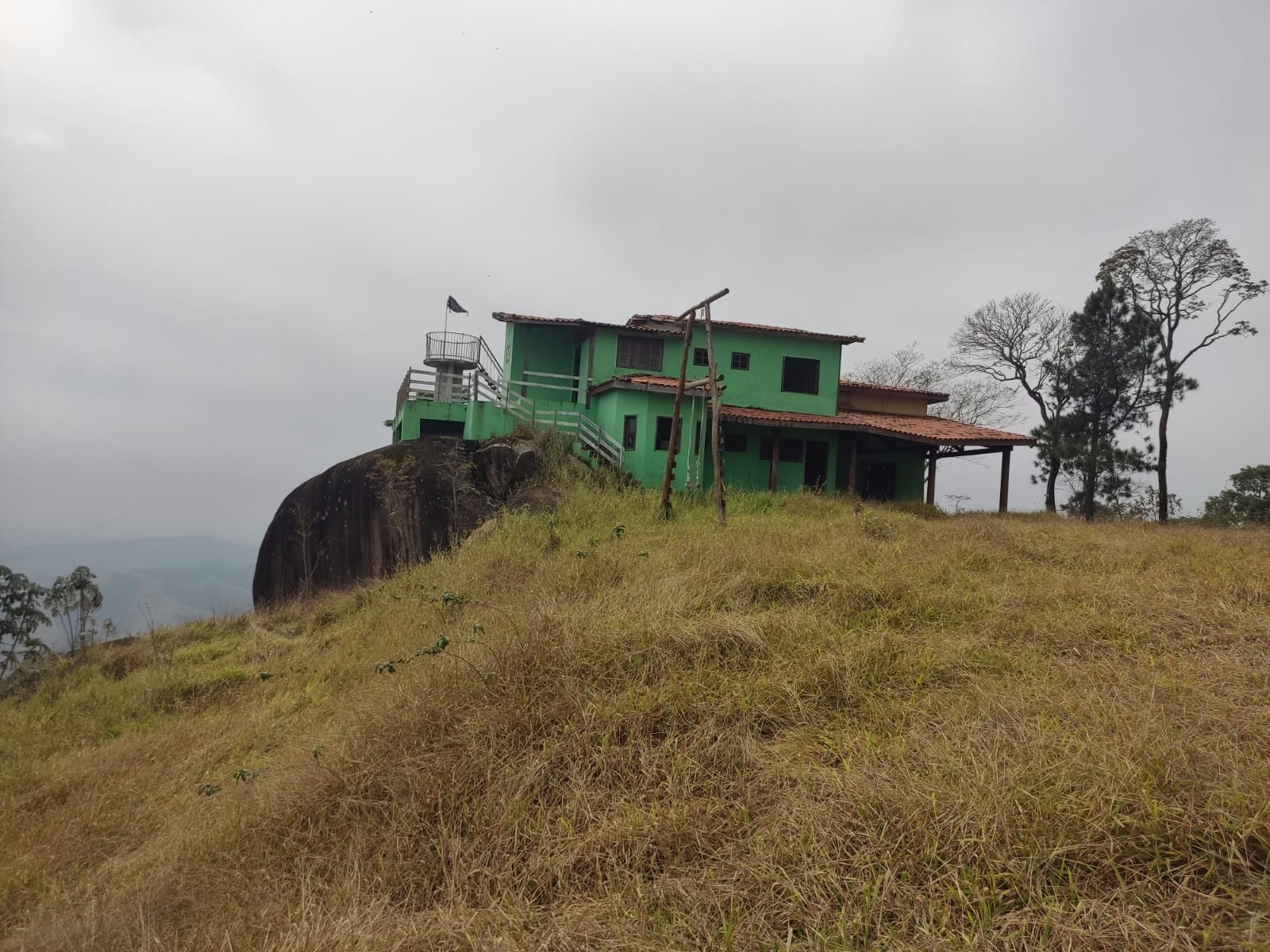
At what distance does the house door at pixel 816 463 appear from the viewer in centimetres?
2161

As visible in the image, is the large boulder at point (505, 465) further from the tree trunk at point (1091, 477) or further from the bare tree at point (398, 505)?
the tree trunk at point (1091, 477)

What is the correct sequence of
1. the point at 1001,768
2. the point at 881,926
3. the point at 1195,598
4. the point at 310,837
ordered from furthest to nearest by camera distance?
the point at 1195,598 < the point at 310,837 < the point at 1001,768 < the point at 881,926

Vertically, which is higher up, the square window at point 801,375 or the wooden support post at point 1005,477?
the square window at point 801,375

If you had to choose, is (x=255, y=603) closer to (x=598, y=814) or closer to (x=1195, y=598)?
(x=598, y=814)

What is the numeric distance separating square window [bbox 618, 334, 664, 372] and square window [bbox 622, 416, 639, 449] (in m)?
2.85

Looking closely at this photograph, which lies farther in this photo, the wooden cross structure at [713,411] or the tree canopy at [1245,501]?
the tree canopy at [1245,501]

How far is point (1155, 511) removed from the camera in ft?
86.3

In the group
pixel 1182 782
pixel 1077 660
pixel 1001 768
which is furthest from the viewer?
pixel 1077 660

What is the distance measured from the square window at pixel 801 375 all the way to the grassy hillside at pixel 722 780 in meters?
13.6

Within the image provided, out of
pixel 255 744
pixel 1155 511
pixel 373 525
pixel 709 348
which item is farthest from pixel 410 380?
pixel 1155 511

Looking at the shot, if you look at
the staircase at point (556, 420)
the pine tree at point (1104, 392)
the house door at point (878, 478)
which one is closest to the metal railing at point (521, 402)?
the staircase at point (556, 420)

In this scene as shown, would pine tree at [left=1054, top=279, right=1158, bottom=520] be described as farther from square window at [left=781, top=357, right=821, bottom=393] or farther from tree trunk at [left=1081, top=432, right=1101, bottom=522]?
square window at [left=781, top=357, right=821, bottom=393]

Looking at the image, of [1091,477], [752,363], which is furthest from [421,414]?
[1091,477]

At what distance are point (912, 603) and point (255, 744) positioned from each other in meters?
7.68
